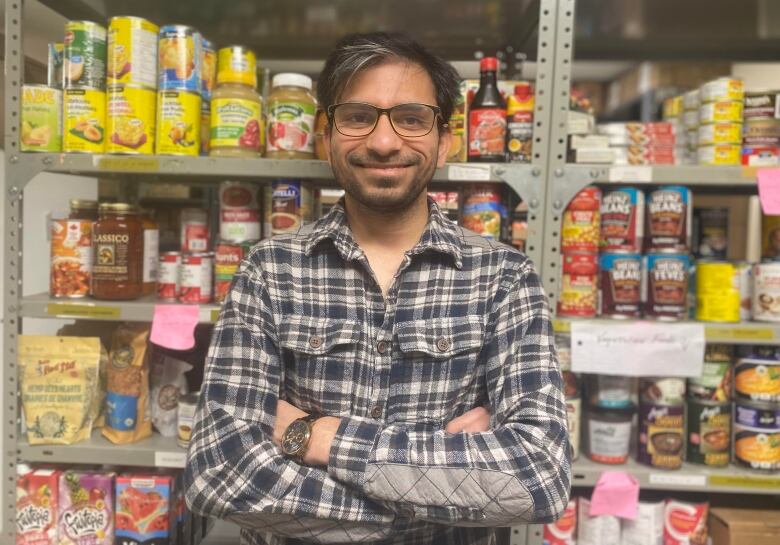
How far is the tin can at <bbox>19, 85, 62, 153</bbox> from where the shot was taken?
1.71 metres

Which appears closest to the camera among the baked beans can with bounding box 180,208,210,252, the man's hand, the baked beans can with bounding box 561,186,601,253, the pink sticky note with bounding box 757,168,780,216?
the man's hand

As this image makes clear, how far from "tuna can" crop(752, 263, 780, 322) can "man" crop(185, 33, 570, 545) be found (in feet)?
2.69

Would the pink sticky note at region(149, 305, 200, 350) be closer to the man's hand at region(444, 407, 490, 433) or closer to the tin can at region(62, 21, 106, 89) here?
the tin can at region(62, 21, 106, 89)

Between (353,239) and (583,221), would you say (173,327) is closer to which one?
(353,239)

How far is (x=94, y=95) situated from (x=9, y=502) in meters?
1.22

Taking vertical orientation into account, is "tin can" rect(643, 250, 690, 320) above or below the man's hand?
above

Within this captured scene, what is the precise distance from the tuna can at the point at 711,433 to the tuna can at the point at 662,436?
41 mm

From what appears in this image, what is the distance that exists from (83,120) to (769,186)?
6.23 ft

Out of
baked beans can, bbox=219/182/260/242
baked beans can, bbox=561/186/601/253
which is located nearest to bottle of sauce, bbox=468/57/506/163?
baked beans can, bbox=561/186/601/253

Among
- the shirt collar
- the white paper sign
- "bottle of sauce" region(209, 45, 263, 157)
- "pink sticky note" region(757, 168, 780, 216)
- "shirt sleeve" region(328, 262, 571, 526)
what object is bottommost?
"shirt sleeve" region(328, 262, 571, 526)

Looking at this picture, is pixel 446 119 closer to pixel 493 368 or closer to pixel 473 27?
pixel 493 368

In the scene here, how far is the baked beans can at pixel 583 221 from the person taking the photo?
173 cm


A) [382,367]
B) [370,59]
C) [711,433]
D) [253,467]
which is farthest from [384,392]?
[711,433]

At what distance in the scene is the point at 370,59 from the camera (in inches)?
52.3
